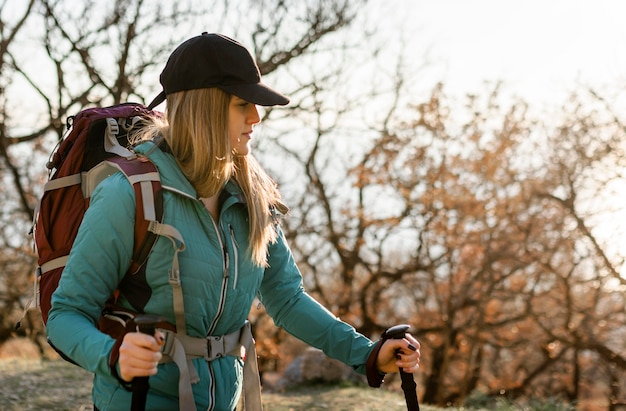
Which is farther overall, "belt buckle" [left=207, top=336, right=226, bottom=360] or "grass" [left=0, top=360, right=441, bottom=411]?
"grass" [left=0, top=360, right=441, bottom=411]

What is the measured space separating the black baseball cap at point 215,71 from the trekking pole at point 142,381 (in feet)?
2.42

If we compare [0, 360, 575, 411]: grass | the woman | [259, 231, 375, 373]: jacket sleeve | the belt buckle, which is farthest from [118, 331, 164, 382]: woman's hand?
[0, 360, 575, 411]: grass

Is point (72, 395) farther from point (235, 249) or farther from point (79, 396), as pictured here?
point (235, 249)

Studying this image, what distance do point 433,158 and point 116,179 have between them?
44.2 feet

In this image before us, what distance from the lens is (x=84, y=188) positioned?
94.6 inches

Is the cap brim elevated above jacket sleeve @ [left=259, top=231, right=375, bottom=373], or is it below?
above

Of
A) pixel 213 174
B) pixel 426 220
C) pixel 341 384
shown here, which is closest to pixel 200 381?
pixel 213 174

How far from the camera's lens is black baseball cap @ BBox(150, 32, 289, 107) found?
2340mm

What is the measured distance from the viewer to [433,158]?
15.3 meters

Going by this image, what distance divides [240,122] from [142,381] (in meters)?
0.85

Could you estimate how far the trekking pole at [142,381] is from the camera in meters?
1.91

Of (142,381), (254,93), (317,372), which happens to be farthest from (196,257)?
(317,372)

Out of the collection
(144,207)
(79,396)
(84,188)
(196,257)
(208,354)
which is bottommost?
(79,396)

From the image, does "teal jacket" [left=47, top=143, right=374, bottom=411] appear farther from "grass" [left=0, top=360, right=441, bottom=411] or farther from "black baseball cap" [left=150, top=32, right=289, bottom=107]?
"grass" [left=0, top=360, right=441, bottom=411]
